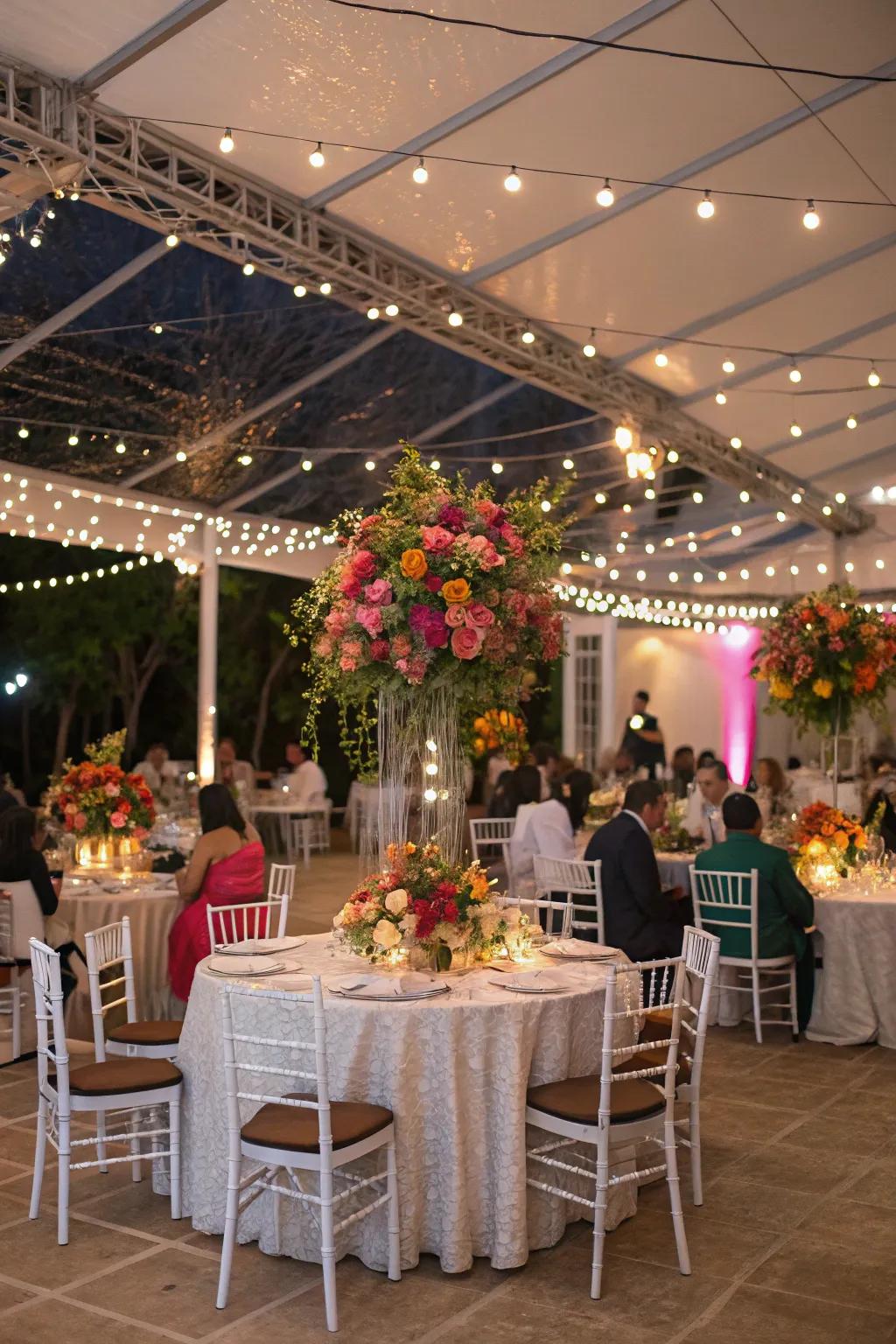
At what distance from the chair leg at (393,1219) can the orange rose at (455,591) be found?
174 cm

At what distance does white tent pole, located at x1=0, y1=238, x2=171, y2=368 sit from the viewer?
8.18m

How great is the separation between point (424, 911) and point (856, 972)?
135 inches

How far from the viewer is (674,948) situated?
681cm

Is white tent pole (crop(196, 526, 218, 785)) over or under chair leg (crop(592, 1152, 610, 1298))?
over

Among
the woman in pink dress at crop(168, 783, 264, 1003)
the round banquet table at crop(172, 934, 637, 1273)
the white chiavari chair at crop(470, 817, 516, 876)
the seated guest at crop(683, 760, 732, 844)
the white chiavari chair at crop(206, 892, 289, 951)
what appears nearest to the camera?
the round banquet table at crop(172, 934, 637, 1273)

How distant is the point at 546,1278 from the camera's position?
4.25 meters

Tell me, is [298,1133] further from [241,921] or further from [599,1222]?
[241,921]

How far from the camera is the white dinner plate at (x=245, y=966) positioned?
4793 millimetres

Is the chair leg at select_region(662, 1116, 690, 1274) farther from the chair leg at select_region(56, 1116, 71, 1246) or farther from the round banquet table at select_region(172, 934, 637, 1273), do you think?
the chair leg at select_region(56, 1116, 71, 1246)

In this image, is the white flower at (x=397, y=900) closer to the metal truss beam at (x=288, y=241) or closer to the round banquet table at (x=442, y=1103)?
the round banquet table at (x=442, y=1103)

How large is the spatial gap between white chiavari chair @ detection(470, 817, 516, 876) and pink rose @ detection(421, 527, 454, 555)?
15.9ft

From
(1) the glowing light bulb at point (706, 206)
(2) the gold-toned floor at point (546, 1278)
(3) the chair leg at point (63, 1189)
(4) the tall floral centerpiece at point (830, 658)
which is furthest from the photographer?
(4) the tall floral centerpiece at point (830, 658)

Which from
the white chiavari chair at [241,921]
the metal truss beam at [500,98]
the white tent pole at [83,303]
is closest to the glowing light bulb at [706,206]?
the metal truss beam at [500,98]

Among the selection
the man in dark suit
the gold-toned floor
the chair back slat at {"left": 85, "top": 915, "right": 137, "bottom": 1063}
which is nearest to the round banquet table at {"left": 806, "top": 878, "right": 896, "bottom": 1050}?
the man in dark suit
